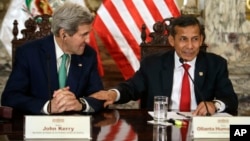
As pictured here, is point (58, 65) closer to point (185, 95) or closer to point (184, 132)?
point (185, 95)

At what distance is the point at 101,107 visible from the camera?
3.16m

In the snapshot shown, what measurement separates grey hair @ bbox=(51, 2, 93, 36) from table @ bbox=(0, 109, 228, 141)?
0.53m

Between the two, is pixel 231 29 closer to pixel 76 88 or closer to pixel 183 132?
pixel 76 88

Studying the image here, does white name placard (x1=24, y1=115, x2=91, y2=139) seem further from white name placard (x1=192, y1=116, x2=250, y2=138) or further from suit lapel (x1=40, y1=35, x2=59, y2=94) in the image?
suit lapel (x1=40, y1=35, x2=59, y2=94)

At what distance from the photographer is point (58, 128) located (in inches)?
93.1

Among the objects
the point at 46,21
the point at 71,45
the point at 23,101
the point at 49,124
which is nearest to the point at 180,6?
the point at 46,21

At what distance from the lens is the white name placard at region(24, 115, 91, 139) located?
2354 mm

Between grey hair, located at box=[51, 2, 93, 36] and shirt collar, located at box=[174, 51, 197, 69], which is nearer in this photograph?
grey hair, located at box=[51, 2, 93, 36]

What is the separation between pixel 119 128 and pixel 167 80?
3.02ft

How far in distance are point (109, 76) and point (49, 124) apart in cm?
299

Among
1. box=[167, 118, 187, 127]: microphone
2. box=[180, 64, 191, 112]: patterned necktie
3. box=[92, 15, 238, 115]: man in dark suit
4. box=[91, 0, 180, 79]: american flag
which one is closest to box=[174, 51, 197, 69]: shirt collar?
box=[92, 15, 238, 115]: man in dark suit

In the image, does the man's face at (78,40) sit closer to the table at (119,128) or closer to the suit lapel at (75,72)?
the suit lapel at (75,72)

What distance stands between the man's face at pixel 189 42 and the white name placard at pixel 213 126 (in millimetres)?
1098

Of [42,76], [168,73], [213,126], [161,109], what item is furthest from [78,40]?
[213,126]
